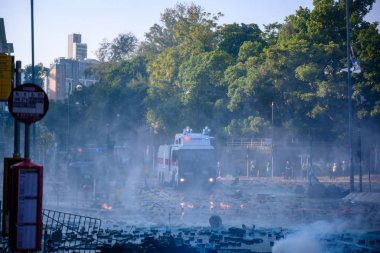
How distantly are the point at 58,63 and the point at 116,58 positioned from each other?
19.8 metres

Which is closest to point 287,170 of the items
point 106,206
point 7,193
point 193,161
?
point 193,161

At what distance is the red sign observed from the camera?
7.67m

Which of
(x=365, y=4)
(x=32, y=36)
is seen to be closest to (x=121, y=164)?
(x=365, y=4)

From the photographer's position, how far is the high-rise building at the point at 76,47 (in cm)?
13775

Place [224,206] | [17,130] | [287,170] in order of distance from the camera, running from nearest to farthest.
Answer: [17,130] → [224,206] → [287,170]

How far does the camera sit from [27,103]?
812 cm

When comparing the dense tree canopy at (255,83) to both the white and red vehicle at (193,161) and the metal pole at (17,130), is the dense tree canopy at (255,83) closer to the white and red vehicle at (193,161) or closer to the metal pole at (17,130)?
the white and red vehicle at (193,161)

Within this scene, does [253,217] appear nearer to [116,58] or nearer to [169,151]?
[169,151]

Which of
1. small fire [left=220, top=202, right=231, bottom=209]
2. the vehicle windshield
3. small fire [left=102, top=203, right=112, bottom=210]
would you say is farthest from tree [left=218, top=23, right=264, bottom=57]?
small fire [left=102, top=203, right=112, bottom=210]

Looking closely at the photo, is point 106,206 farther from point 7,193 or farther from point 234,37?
point 234,37

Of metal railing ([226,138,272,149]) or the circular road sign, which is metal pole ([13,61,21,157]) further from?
metal railing ([226,138,272,149])

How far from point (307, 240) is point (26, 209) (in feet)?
27.8

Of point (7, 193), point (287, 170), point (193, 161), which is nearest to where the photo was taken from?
point (7, 193)

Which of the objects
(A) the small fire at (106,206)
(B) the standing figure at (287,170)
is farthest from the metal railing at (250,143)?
(A) the small fire at (106,206)
